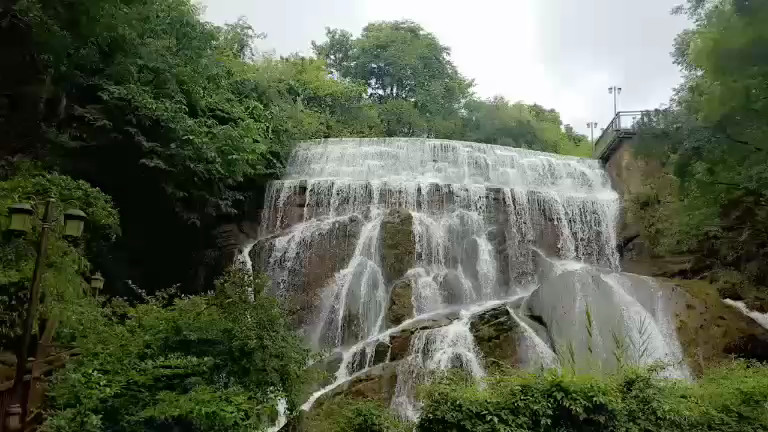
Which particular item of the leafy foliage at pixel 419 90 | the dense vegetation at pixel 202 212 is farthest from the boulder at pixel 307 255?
→ the leafy foliage at pixel 419 90

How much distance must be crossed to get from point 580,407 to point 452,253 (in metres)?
9.77

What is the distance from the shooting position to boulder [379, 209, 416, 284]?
15.9 m

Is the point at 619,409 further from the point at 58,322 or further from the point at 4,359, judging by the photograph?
the point at 4,359

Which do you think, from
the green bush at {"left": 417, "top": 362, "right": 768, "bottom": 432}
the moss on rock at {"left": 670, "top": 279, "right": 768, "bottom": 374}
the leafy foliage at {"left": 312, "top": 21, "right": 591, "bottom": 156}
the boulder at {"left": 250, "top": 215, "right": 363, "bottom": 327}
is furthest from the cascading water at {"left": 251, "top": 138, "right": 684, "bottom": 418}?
the leafy foliage at {"left": 312, "top": 21, "right": 591, "bottom": 156}

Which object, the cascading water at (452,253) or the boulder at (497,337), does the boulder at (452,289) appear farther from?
the boulder at (497,337)

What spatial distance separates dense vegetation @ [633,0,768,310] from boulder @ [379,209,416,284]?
258 inches

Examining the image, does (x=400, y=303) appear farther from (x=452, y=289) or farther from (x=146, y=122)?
(x=146, y=122)

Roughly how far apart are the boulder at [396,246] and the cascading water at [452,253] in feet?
0.34

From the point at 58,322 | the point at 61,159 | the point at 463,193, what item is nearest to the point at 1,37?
the point at 61,159

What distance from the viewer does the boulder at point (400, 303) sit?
46.4 ft

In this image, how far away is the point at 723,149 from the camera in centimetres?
1412

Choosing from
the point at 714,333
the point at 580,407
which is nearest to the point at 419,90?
the point at 714,333

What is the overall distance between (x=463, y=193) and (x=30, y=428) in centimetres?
1313

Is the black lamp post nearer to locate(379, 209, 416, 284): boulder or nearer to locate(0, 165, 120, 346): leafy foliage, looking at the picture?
locate(0, 165, 120, 346): leafy foliage
